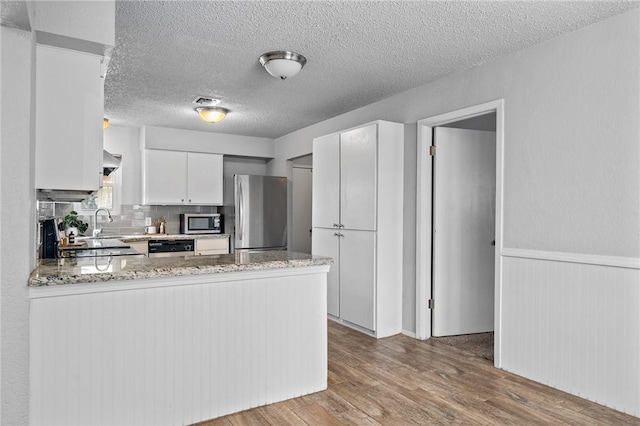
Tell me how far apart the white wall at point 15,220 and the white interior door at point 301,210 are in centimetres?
463

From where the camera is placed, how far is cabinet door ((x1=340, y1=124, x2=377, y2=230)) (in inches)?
152

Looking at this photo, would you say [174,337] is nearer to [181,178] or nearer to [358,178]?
[358,178]

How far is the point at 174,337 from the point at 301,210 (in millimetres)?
4423

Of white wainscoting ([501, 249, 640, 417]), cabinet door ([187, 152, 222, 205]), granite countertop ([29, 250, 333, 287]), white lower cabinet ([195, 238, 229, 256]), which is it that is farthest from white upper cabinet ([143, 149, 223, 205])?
white wainscoting ([501, 249, 640, 417])

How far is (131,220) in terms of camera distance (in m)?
5.73

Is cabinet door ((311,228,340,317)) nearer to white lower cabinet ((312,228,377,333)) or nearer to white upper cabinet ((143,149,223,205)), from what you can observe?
white lower cabinet ((312,228,377,333))

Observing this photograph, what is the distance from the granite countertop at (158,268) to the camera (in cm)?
→ 184

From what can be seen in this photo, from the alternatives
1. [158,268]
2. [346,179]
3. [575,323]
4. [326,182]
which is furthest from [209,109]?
[575,323]

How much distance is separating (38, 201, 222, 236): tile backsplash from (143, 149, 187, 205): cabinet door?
36 centimetres

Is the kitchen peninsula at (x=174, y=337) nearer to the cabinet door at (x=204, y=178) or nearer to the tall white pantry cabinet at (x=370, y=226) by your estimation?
the tall white pantry cabinet at (x=370, y=226)

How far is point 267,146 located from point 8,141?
4.83 meters

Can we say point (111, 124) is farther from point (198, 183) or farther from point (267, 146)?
point (267, 146)

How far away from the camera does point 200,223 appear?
5.93 m

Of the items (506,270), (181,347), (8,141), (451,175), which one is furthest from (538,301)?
(8,141)
